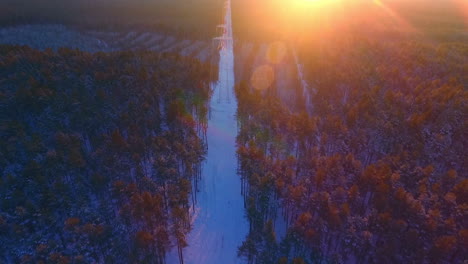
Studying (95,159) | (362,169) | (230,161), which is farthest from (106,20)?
(362,169)

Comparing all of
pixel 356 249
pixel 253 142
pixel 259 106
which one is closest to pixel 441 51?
pixel 259 106

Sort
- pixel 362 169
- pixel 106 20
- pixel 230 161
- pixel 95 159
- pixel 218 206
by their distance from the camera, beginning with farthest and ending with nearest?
pixel 106 20 < pixel 230 161 < pixel 218 206 < pixel 95 159 < pixel 362 169

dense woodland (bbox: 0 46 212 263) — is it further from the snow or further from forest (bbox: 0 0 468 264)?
the snow

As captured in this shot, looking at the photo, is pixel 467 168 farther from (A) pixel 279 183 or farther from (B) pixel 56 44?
(B) pixel 56 44

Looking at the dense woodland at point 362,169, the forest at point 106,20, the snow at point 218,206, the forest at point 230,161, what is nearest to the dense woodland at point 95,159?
the forest at point 230,161

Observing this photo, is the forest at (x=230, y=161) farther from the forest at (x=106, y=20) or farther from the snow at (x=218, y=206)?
the forest at (x=106, y=20)

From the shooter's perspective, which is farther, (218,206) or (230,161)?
(230,161)

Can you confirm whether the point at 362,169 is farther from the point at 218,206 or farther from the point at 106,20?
the point at 106,20
